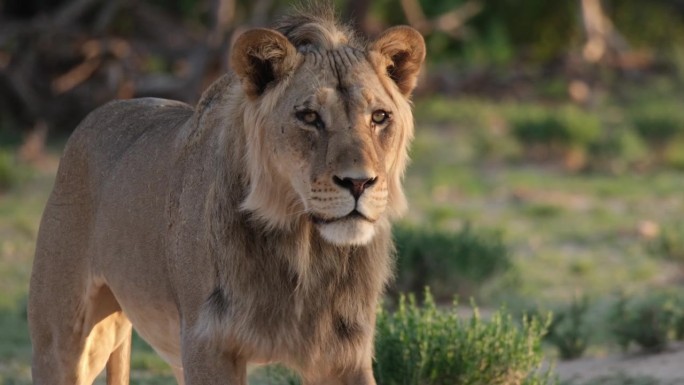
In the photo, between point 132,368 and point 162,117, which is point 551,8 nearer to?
point 132,368

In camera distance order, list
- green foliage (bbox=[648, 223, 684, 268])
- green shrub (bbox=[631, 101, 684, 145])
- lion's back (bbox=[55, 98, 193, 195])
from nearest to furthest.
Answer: lion's back (bbox=[55, 98, 193, 195]) < green foliage (bbox=[648, 223, 684, 268]) < green shrub (bbox=[631, 101, 684, 145])

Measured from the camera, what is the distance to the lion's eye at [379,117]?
4.08 metres

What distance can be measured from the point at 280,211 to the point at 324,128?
0.94 feet

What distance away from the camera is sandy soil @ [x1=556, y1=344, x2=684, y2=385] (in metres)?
6.44

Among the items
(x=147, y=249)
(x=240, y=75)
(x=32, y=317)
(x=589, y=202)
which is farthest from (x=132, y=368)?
(x=589, y=202)

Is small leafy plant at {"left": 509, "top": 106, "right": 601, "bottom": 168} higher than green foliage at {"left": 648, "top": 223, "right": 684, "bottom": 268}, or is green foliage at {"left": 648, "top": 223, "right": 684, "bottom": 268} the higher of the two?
small leafy plant at {"left": 509, "top": 106, "right": 601, "bottom": 168}

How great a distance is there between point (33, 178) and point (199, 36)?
3.48 m

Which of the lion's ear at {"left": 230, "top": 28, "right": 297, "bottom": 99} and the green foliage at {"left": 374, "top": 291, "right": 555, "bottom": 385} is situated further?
the green foliage at {"left": 374, "top": 291, "right": 555, "bottom": 385}

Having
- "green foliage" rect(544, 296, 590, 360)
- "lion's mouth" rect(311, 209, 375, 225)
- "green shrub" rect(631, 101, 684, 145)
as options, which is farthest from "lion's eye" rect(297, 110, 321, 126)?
"green shrub" rect(631, 101, 684, 145)

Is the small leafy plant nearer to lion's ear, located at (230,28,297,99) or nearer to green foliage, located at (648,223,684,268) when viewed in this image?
green foliage, located at (648,223,684,268)

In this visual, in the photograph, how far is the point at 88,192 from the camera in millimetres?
5109

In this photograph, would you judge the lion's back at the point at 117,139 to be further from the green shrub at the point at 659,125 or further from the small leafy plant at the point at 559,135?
the green shrub at the point at 659,125

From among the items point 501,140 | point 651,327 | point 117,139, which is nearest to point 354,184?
point 117,139

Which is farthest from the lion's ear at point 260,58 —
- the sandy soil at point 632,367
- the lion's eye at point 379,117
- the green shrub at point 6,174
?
the green shrub at point 6,174
